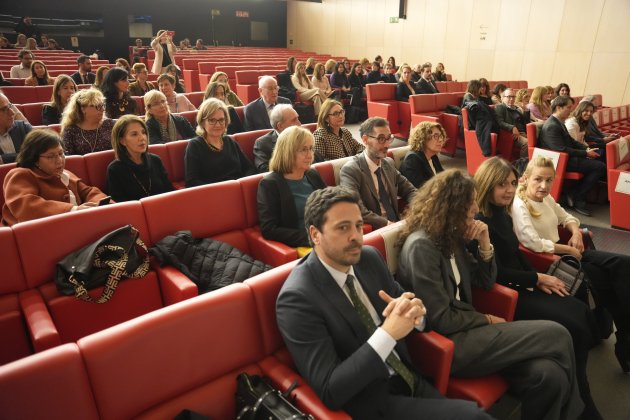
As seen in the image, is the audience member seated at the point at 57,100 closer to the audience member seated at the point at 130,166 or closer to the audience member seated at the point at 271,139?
the audience member seated at the point at 130,166

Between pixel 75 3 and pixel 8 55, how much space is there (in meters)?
5.79

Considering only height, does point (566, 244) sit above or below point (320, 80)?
below

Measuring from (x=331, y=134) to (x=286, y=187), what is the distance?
51.6 inches

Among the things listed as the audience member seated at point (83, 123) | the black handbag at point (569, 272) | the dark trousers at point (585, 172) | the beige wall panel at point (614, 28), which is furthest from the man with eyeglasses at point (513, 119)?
the audience member seated at point (83, 123)

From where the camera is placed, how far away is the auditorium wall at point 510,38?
838cm

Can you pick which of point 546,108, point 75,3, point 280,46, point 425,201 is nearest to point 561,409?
point 425,201

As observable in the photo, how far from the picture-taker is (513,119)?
580 centimetres

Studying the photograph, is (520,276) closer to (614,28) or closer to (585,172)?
(585,172)

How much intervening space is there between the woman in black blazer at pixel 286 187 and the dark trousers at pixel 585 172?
348cm

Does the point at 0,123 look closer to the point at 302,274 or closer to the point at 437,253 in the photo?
the point at 302,274

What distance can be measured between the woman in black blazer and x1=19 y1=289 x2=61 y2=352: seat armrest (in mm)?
1176

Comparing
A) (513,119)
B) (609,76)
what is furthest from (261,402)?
(609,76)

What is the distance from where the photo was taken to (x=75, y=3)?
542 inches

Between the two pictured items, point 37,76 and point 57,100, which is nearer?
point 57,100
